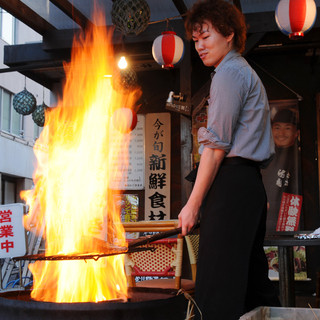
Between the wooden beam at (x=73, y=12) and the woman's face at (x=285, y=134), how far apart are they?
3588 millimetres

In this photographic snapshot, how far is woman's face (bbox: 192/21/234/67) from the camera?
8.50 feet

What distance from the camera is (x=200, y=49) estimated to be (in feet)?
8.61

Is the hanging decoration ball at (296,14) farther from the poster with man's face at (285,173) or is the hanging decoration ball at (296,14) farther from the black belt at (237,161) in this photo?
the black belt at (237,161)

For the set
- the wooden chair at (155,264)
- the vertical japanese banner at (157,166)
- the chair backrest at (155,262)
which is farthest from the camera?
the vertical japanese banner at (157,166)

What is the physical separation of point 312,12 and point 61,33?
454 centimetres

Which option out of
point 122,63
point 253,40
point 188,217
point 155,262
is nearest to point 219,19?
point 188,217

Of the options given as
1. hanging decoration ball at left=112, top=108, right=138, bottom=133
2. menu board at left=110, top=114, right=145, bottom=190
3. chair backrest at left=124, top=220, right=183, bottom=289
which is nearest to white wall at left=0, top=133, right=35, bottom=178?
menu board at left=110, top=114, right=145, bottom=190

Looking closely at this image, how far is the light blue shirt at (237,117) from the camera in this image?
7.90ft

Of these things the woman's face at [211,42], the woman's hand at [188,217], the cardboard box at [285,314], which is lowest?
the cardboard box at [285,314]

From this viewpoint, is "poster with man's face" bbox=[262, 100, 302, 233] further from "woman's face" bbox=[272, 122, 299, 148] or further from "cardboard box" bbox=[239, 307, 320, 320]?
"cardboard box" bbox=[239, 307, 320, 320]

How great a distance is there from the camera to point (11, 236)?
693 cm

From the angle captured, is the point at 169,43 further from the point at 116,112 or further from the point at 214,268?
the point at 214,268

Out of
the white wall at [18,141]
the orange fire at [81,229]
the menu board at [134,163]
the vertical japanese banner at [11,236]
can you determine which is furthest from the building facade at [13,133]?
the orange fire at [81,229]

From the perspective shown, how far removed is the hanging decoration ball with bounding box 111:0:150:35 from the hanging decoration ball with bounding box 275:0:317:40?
1555mm
